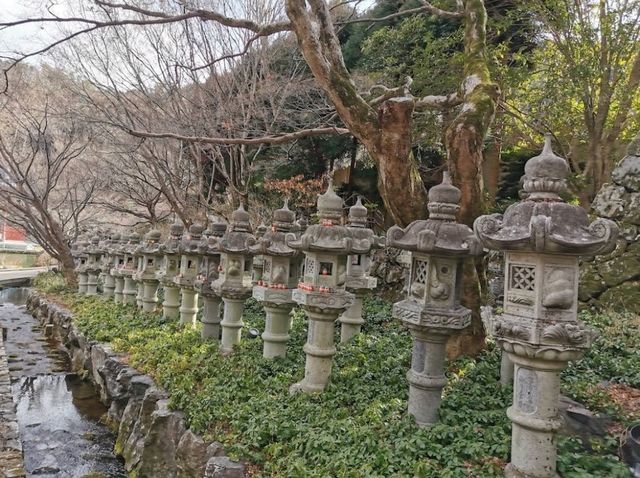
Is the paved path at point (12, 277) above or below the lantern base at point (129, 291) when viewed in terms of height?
below

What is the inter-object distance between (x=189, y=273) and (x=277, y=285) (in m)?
3.33

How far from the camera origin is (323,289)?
20.2 ft

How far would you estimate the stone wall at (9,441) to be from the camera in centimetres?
526

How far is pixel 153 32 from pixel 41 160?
28.3 feet

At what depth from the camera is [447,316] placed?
15.4 feet

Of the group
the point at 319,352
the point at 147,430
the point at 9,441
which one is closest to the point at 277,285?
the point at 319,352

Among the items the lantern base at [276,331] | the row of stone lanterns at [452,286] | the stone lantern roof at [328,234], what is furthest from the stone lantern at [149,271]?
the stone lantern roof at [328,234]

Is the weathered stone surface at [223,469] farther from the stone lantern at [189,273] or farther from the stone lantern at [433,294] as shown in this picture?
the stone lantern at [189,273]

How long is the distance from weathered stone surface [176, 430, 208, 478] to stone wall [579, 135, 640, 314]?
7.73 metres

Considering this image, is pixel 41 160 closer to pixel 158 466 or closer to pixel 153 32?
pixel 153 32

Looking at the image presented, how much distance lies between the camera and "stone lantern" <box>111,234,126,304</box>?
14773 mm

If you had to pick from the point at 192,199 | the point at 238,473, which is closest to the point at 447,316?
the point at 238,473

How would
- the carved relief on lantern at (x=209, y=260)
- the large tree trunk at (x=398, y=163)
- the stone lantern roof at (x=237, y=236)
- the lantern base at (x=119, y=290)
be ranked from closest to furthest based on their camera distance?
the large tree trunk at (x=398, y=163)
the stone lantern roof at (x=237, y=236)
the carved relief on lantern at (x=209, y=260)
the lantern base at (x=119, y=290)

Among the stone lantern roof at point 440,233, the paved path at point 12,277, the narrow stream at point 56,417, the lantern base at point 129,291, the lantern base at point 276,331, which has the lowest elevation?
the narrow stream at point 56,417
